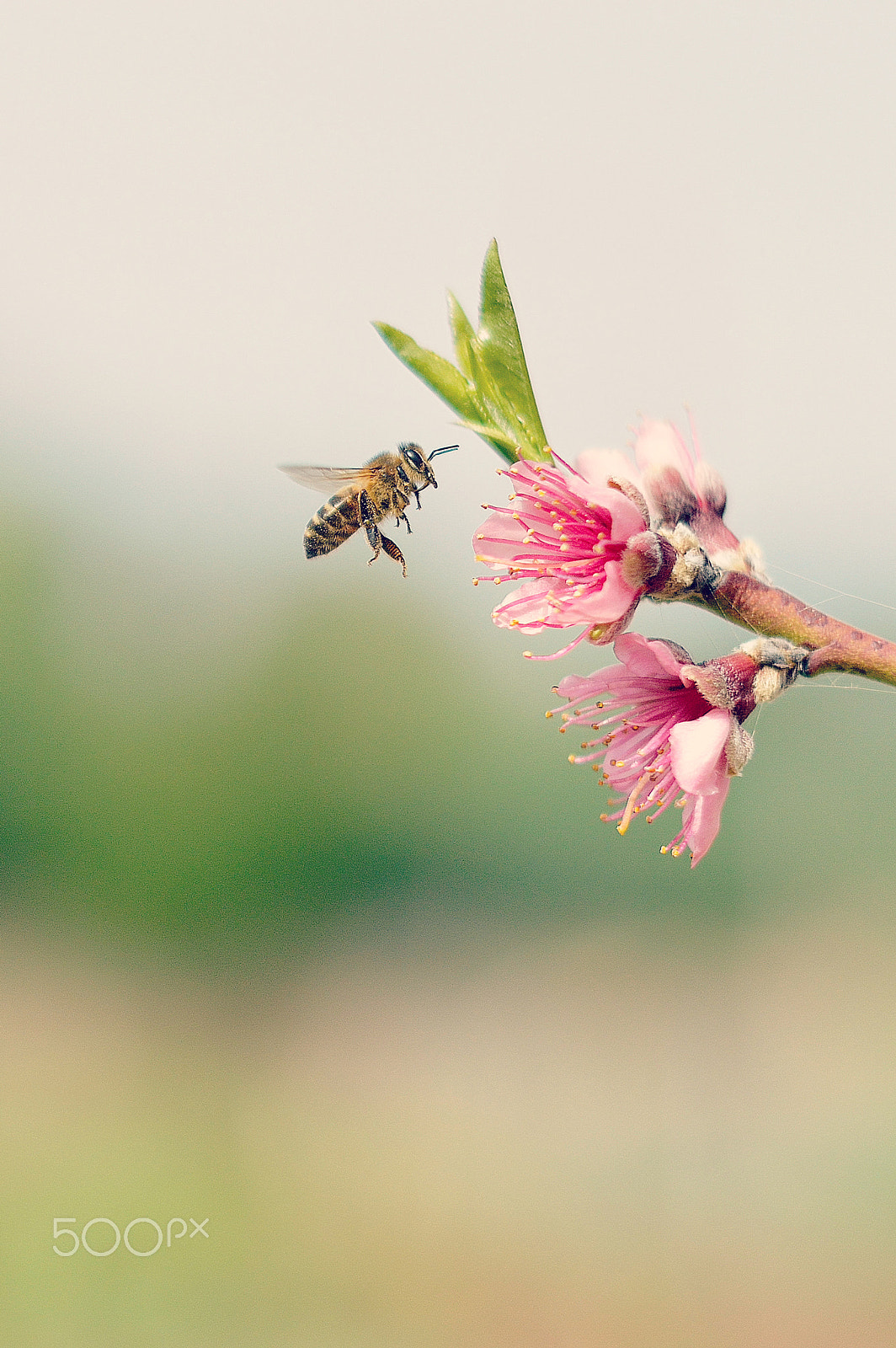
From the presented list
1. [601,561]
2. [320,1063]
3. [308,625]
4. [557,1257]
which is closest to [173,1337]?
[557,1257]

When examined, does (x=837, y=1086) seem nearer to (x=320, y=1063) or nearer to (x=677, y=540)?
(x=320, y=1063)

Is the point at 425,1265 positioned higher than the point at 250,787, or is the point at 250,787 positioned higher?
the point at 250,787

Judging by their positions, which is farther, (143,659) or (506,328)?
(143,659)

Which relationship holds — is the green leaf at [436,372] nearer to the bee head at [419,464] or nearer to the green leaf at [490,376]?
the green leaf at [490,376]

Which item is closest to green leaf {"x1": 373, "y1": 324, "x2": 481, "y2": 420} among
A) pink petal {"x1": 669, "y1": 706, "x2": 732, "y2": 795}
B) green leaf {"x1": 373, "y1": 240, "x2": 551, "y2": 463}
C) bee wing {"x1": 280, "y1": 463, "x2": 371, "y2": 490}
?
green leaf {"x1": 373, "y1": 240, "x2": 551, "y2": 463}

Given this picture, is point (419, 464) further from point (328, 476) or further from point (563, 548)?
point (563, 548)

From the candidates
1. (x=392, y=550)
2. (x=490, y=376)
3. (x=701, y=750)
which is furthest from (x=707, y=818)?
(x=392, y=550)

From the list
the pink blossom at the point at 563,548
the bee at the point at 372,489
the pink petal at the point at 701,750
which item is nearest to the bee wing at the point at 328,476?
the bee at the point at 372,489
